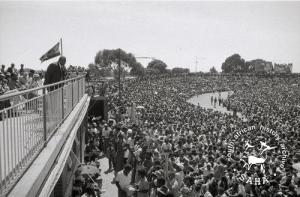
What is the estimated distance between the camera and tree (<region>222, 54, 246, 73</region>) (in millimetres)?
121438

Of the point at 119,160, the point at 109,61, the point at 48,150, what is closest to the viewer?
the point at 48,150

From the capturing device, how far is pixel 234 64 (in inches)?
4818

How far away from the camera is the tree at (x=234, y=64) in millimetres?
121438

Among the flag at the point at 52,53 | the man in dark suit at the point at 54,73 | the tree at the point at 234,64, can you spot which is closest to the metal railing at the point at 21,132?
the man in dark suit at the point at 54,73

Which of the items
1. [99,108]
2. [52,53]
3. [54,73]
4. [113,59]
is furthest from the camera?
[113,59]

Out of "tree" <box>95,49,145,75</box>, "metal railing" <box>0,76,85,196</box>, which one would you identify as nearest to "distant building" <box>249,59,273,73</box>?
"tree" <box>95,49,145,75</box>

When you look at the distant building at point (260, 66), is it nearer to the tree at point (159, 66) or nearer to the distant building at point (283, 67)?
Answer: the distant building at point (283, 67)

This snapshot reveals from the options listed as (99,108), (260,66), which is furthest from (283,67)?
(99,108)

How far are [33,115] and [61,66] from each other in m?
2.95

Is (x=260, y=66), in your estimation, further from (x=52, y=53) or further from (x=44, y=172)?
(x=44, y=172)

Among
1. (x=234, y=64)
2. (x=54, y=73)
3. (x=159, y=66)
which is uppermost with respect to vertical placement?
(x=234, y=64)

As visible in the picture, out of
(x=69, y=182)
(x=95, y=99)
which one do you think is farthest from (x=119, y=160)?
(x=95, y=99)

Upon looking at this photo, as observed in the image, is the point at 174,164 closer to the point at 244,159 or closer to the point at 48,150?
the point at 244,159

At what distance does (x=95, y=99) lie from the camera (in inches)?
733
